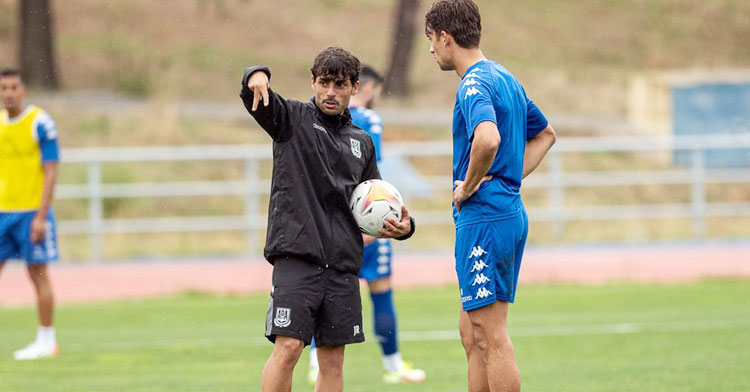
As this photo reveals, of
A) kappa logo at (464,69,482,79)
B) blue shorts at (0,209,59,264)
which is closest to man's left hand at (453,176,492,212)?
kappa logo at (464,69,482,79)

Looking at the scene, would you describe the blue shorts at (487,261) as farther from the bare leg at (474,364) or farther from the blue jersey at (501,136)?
the bare leg at (474,364)

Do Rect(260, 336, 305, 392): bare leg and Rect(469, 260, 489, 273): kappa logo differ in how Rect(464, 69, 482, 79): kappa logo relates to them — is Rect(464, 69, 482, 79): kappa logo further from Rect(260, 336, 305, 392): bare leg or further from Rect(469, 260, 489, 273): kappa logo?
Rect(260, 336, 305, 392): bare leg

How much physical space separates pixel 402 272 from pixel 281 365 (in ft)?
35.9

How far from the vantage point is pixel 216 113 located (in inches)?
1173

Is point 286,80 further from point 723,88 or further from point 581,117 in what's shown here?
point 723,88

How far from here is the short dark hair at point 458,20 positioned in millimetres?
5773

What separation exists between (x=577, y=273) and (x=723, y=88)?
41.4 feet

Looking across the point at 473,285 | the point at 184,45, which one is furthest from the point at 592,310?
the point at 184,45

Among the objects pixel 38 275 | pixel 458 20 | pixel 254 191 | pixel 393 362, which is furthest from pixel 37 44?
pixel 458 20

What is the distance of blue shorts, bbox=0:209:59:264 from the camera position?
9.94m

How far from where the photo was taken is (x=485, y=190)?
576 centimetres

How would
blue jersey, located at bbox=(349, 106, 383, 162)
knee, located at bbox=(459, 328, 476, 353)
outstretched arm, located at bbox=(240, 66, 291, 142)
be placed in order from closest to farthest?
outstretched arm, located at bbox=(240, 66, 291, 142) → knee, located at bbox=(459, 328, 476, 353) → blue jersey, located at bbox=(349, 106, 383, 162)

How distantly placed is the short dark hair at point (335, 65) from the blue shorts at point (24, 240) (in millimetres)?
4995

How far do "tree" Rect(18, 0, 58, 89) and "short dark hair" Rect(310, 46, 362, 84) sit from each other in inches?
987
